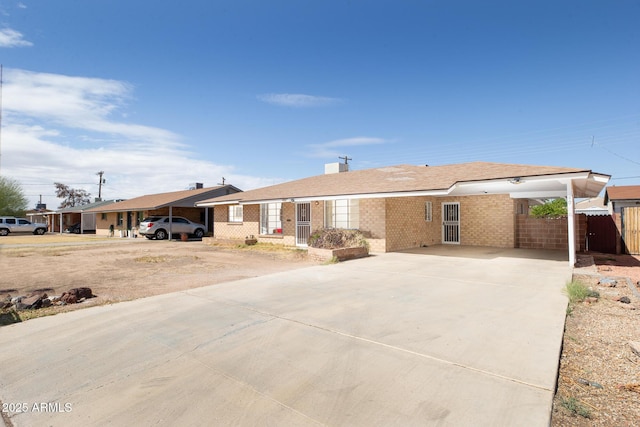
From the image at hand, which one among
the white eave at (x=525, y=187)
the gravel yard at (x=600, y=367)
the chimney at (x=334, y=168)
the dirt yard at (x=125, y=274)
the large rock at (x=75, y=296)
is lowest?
the gravel yard at (x=600, y=367)

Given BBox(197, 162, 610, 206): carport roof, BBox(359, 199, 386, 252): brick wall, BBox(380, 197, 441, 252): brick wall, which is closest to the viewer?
BBox(197, 162, 610, 206): carport roof

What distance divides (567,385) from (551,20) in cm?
1562

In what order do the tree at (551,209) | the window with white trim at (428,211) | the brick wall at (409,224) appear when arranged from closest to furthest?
the brick wall at (409,224)
the window with white trim at (428,211)
the tree at (551,209)

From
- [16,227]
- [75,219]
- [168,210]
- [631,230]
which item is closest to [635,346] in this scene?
[631,230]

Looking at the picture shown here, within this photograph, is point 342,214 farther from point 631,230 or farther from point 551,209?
point 551,209

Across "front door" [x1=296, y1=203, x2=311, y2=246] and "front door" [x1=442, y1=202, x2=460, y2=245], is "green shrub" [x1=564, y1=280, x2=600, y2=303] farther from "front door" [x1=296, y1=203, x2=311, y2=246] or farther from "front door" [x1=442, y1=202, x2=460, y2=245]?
Answer: "front door" [x1=296, y1=203, x2=311, y2=246]

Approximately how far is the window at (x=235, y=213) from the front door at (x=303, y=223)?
5.22 m

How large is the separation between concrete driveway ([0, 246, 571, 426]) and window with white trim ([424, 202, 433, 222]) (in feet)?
→ 32.7

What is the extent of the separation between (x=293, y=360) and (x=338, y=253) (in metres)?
7.92

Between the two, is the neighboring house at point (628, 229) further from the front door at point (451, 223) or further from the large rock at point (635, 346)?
the large rock at point (635, 346)

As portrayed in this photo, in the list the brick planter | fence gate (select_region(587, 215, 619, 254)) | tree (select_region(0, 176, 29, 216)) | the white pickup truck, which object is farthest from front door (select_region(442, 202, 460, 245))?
tree (select_region(0, 176, 29, 216))

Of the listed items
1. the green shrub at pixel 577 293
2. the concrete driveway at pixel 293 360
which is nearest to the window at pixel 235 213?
the concrete driveway at pixel 293 360

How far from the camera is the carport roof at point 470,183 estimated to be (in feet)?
32.4

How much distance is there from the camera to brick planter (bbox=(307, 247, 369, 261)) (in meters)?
11.4
